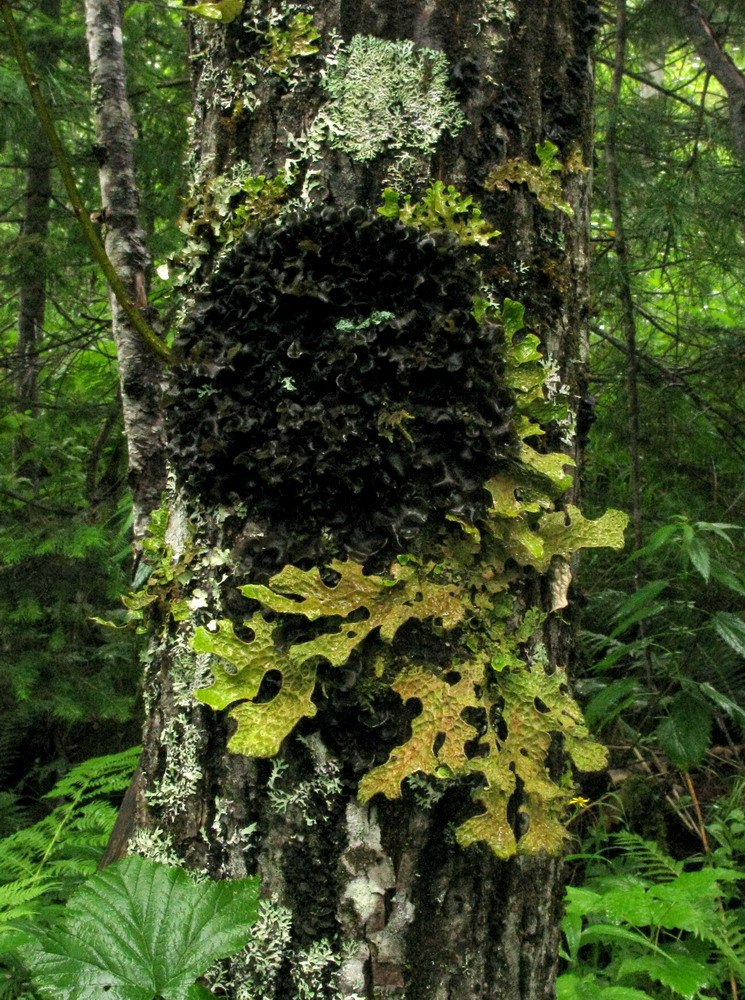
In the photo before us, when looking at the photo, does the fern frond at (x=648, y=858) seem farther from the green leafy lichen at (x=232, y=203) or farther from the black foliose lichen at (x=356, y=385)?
the green leafy lichen at (x=232, y=203)

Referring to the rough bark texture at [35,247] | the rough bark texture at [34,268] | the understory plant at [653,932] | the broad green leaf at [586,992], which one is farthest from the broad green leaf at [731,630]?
the rough bark texture at [34,268]

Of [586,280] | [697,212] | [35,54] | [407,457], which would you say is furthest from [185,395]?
[35,54]

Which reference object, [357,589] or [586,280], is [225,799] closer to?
[357,589]

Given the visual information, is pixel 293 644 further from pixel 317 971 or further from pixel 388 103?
pixel 388 103

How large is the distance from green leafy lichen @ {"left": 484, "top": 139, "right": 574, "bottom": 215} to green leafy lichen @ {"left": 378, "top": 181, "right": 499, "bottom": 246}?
8 centimetres

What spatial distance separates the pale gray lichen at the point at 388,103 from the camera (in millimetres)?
1006

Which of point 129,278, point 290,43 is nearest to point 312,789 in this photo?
point 290,43

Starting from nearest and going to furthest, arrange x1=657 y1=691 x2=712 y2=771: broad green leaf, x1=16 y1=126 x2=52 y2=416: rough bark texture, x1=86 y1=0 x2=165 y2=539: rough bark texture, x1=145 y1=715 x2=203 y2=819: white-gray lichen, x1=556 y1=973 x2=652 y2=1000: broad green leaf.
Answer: x1=145 y1=715 x2=203 y2=819: white-gray lichen < x1=556 y1=973 x2=652 y2=1000: broad green leaf < x1=86 y1=0 x2=165 y2=539: rough bark texture < x1=657 y1=691 x2=712 y2=771: broad green leaf < x1=16 y1=126 x2=52 y2=416: rough bark texture

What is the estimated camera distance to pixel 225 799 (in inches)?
37.5

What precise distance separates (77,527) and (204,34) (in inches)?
104

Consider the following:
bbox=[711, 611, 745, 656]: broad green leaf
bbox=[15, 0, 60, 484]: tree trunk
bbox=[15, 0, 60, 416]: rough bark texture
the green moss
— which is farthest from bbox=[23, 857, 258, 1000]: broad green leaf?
bbox=[15, 0, 60, 416]: rough bark texture

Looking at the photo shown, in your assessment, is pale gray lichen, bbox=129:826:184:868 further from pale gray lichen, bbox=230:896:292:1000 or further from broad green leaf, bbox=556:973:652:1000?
broad green leaf, bbox=556:973:652:1000

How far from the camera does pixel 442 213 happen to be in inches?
38.8

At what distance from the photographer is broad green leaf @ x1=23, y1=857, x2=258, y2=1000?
0.91 m
